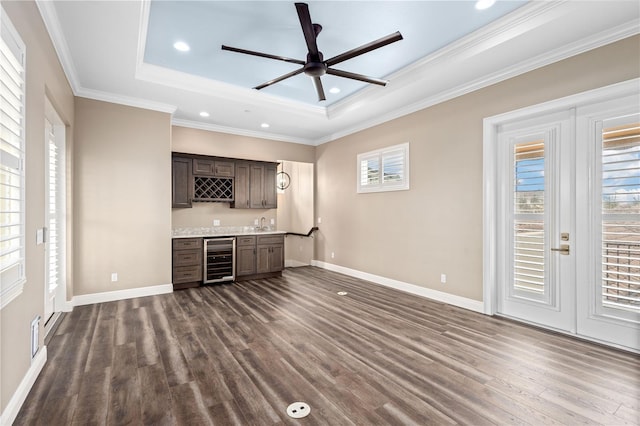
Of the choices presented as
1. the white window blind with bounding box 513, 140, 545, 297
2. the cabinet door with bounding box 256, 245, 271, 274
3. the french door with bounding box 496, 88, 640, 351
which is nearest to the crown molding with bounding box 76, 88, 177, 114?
the cabinet door with bounding box 256, 245, 271, 274

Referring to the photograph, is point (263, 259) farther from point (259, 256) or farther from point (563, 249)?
point (563, 249)

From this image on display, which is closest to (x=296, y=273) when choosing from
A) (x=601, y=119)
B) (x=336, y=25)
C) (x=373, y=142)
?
(x=373, y=142)

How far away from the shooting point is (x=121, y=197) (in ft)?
15.4

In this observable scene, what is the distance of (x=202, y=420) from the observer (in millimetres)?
1960

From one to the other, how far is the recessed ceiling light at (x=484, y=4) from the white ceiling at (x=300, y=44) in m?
0.06

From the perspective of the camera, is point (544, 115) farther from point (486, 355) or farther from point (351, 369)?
point (351, 369)

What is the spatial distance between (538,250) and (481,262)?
653 millimetres

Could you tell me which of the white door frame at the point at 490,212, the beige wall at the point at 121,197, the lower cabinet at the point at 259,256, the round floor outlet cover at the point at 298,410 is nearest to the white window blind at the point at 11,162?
the round floor outlet cover at the point at 298,410

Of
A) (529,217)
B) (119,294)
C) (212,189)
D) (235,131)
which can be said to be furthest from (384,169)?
(119,294)

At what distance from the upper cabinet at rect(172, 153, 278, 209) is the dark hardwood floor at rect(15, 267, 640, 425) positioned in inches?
93.6

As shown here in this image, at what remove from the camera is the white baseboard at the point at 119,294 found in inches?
172

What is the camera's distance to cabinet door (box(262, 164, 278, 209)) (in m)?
6.55

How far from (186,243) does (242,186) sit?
164 cm

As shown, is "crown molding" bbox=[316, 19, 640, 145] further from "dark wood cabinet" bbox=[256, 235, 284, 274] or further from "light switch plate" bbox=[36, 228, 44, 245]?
"light switch plate" bbox=[36, 228, 44, 245]
